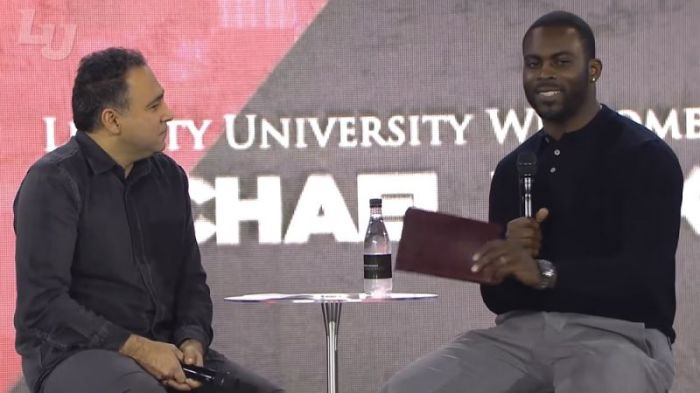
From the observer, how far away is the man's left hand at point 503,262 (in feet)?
9.34

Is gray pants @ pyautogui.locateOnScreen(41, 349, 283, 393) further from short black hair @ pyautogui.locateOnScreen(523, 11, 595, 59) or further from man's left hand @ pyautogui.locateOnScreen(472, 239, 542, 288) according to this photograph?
short black hair @ pyautogui.locateOnScreen(523, 11, 595, 59)

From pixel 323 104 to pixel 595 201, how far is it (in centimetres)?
181

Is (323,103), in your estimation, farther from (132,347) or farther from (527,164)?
(132,347)

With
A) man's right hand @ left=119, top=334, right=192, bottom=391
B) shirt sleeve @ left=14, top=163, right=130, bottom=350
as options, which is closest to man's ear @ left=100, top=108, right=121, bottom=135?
shirt sleeve @ left=14, top=163, right=130, bottom=350

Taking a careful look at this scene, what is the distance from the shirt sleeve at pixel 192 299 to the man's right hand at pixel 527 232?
953 millimetres

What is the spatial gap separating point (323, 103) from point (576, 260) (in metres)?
1.93

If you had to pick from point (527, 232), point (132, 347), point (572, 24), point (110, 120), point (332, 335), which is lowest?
point (332, 335)

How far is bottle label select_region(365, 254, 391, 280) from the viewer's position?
3.82 metres

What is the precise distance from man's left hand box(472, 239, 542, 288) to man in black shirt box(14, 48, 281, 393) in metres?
0.79

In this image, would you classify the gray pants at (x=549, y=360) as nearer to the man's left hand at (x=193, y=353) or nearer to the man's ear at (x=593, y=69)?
the man's left hand at (x=193, y=353)

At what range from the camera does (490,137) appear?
4.69m

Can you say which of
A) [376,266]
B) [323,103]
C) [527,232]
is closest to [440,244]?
[527,232]

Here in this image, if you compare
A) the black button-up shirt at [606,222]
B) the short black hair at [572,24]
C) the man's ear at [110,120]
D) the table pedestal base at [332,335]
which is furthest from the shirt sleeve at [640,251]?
the man's ear at [110,120]

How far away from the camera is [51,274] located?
303cm
